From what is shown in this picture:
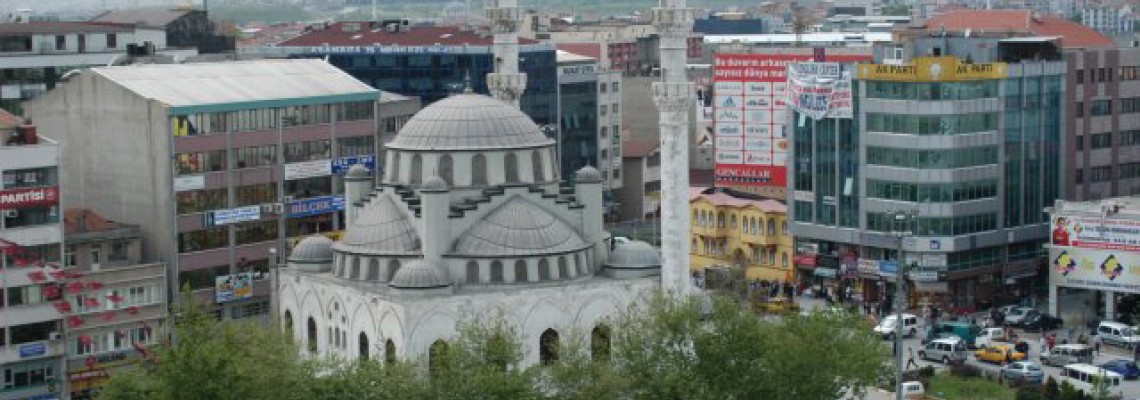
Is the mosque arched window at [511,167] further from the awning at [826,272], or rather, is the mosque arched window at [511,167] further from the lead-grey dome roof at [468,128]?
the awning at [826,272]

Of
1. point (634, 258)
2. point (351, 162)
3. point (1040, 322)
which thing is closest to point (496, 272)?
point (634, 258)

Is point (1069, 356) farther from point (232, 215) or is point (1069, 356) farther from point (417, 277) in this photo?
point (232, 215)

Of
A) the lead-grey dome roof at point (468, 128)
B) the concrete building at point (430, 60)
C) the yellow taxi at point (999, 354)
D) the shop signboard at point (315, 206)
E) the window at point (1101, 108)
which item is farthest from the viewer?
the concrete building at point (430, 60)

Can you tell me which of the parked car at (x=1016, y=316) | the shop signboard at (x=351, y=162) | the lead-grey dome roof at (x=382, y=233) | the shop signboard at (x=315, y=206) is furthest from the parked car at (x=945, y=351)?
the shop signboard at (x=315, y=206)

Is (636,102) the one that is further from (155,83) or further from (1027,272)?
(155,83)

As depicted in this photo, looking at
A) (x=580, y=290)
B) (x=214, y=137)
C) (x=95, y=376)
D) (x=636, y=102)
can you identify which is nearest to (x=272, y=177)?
(x=214, y=137)

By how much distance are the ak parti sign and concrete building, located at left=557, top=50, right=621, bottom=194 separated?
56.4 m

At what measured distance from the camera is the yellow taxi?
87562mm

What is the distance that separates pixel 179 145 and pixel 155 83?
419 centimetres

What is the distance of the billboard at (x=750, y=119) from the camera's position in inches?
4562

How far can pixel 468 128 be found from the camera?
260 feet

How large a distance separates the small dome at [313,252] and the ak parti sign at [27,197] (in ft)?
29.9

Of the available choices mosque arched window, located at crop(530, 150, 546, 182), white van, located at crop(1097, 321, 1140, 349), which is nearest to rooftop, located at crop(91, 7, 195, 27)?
mosque arched window, located at crop(530, 150, 546, 182)

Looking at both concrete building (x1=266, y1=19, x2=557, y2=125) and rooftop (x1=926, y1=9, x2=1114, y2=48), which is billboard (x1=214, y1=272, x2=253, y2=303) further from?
rooftop (x1=926, y1=9, x2=1114, y2=48)
